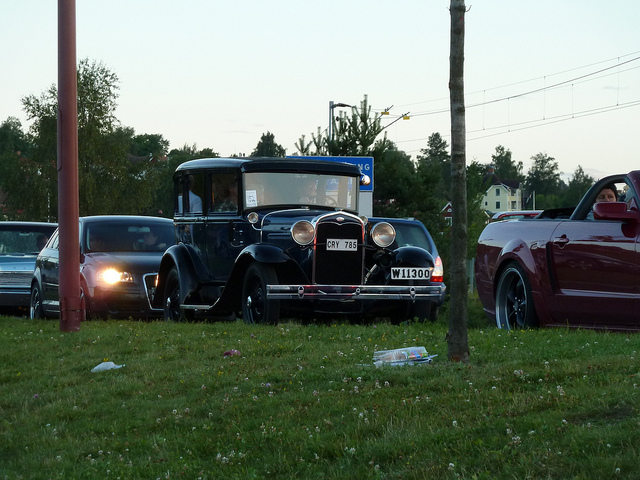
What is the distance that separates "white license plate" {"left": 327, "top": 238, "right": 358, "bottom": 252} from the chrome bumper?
58cm

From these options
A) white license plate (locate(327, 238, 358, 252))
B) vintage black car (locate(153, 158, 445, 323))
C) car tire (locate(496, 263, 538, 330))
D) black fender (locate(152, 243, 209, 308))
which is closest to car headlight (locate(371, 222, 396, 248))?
vintage black car (locate(153, 158, 445, 323))

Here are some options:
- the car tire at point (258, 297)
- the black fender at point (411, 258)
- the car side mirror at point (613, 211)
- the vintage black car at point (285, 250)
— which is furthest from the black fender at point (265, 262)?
the car side mirror at point (613, 211)

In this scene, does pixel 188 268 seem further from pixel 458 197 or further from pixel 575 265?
pixel 458 197

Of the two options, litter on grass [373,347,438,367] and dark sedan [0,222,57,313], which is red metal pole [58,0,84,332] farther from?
dark sedan [0,222,57,313]

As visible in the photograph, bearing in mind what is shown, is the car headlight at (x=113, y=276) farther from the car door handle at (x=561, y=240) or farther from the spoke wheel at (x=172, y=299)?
the car door handle at (x=561, y=240)

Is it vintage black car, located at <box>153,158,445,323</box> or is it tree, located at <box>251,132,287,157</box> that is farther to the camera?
tree, located at <box>251,132,287,157</box>

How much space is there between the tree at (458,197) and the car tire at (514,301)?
2723mm

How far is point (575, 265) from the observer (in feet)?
30.5

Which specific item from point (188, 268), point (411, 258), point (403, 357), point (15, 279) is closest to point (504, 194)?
point (15, 279)

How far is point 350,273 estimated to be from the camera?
12.1m

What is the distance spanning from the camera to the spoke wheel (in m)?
13.9

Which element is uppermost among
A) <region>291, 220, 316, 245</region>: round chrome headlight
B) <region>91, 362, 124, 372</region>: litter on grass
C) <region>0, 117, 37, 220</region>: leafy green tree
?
<region>0, 117, 37, 220</region>: leafy green tree

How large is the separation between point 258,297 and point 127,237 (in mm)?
4905

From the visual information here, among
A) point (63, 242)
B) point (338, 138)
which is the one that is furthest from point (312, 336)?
point (338, 138)
